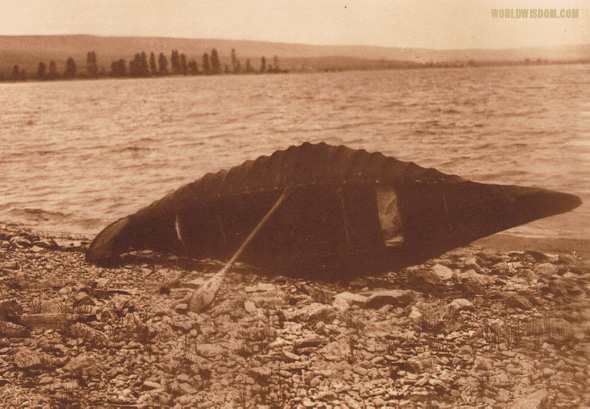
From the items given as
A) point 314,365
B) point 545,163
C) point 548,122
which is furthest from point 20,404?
point 548,122

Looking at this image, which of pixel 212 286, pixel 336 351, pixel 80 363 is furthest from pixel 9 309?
pixel 336 351

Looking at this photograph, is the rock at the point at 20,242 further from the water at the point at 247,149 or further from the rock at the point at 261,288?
the rock at the point at 261,288

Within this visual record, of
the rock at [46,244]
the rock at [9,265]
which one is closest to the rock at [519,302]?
the rock at [9,265]

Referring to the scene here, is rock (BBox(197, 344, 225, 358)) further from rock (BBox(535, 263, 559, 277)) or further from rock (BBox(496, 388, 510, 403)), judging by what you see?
rock (BBox(535, 263, 559, 277))

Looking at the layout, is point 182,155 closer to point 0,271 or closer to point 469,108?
point 0,271

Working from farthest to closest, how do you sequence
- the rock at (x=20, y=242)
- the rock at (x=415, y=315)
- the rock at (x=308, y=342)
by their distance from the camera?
the rock at (x=20, y=242) < the rock at (x=415, y=315) < the rock at (x=308, y=342)

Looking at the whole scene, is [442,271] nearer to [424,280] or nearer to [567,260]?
[424,280]
